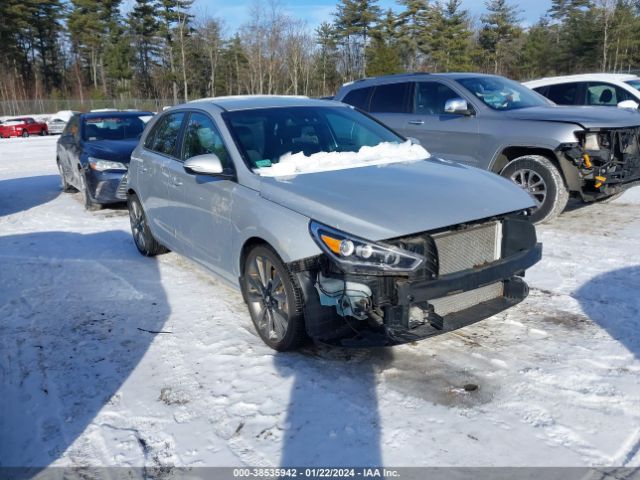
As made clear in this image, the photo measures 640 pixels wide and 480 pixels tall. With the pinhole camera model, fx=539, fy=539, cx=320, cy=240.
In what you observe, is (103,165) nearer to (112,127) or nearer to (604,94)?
(112,127)

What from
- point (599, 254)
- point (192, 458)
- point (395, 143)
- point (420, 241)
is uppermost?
point (395, 143)

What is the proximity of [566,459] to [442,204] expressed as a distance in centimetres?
156

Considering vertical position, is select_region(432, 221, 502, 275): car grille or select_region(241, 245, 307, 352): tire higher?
select_region(432, 221, 502, 275): car grille

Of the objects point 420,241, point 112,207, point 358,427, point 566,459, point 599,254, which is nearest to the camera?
point 566,459

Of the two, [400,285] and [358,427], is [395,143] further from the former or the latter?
[358,427]

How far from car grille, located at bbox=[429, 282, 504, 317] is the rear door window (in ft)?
26.8

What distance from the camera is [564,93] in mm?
10484

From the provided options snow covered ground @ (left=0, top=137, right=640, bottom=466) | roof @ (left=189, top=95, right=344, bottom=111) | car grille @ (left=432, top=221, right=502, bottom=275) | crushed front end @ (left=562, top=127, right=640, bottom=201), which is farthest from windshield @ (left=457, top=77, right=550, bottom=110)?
car grille @ (left=432, top=221, right=502, bottom=275)

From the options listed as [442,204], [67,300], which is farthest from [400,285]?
[67,300]

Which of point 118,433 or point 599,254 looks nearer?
point 118,433

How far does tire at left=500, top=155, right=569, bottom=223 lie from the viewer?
650 cm

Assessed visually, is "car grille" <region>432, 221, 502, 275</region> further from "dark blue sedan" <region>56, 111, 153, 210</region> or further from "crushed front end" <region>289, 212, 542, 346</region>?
"dark blue sedan" <region>56, 111, 153, 210</region>

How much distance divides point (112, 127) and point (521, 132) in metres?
7.34

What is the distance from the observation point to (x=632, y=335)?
3822 mm
